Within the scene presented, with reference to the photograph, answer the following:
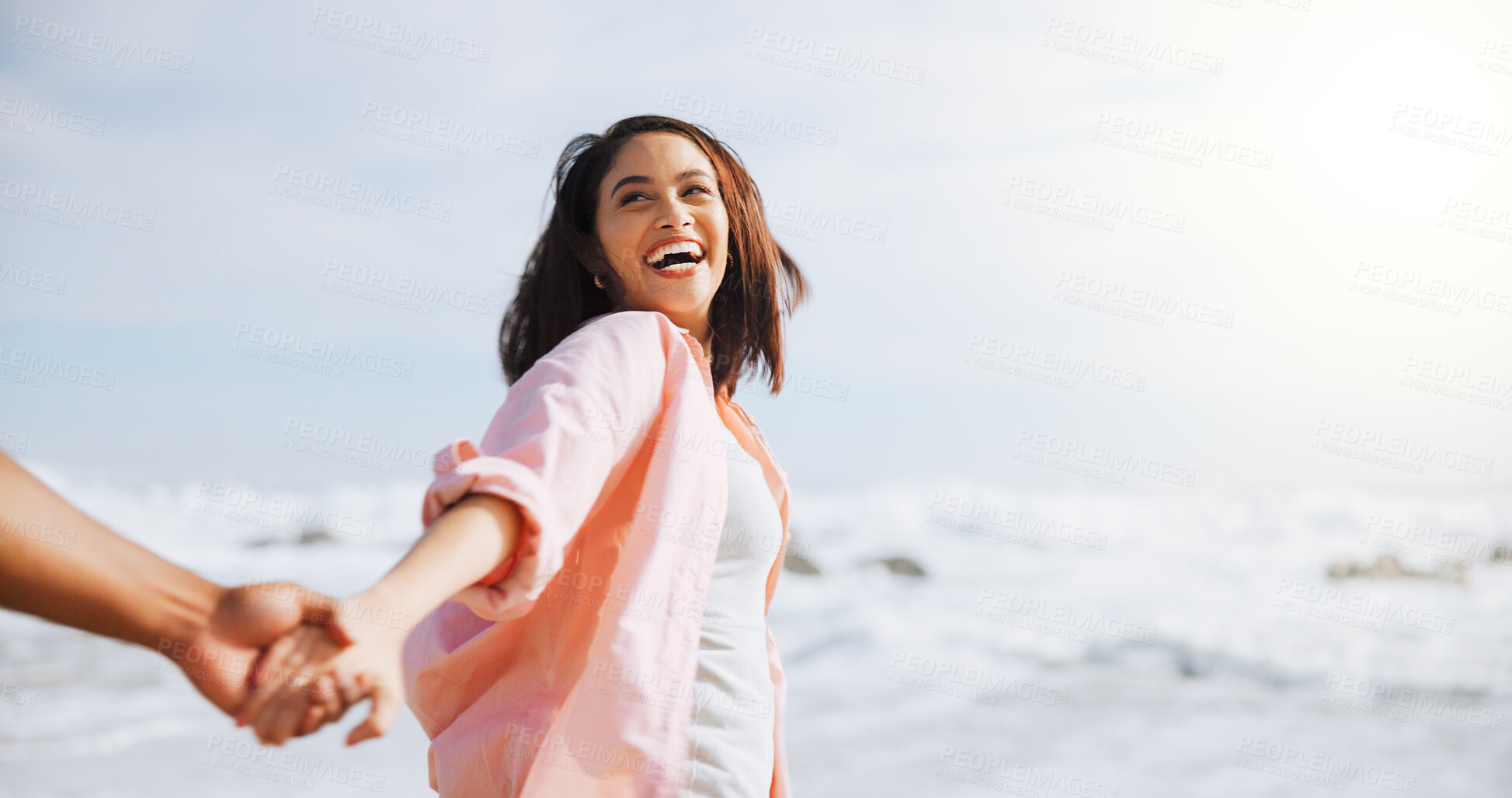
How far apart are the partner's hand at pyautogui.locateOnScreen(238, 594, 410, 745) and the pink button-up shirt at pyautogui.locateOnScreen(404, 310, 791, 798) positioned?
10.7 inches

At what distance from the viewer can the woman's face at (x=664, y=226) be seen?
1850 mm

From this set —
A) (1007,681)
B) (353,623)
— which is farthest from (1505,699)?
(353,623)

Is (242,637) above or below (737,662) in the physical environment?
above

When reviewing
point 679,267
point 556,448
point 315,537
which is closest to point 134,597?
point 556,448

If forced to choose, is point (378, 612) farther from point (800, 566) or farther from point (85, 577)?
point (800, 566)

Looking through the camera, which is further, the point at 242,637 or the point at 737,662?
the point at 737,662

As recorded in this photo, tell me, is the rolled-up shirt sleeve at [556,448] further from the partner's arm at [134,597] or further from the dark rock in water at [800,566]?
the dark rock in water at [800,566]

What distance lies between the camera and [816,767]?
18.0ft

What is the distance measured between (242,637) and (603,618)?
49 cm

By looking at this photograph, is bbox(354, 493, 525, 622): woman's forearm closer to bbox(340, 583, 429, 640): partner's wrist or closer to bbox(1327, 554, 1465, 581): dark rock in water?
bbox(340, 583, 429, 640): partner's wrist

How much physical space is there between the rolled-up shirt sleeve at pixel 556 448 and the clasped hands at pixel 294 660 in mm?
118

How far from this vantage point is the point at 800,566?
937cm

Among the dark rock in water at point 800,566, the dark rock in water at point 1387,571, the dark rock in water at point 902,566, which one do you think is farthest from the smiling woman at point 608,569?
the dark rock in water at point 1387,571

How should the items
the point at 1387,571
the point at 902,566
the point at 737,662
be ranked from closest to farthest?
the point at 737,662 → the point at 902,566 → the point at 1387,571
